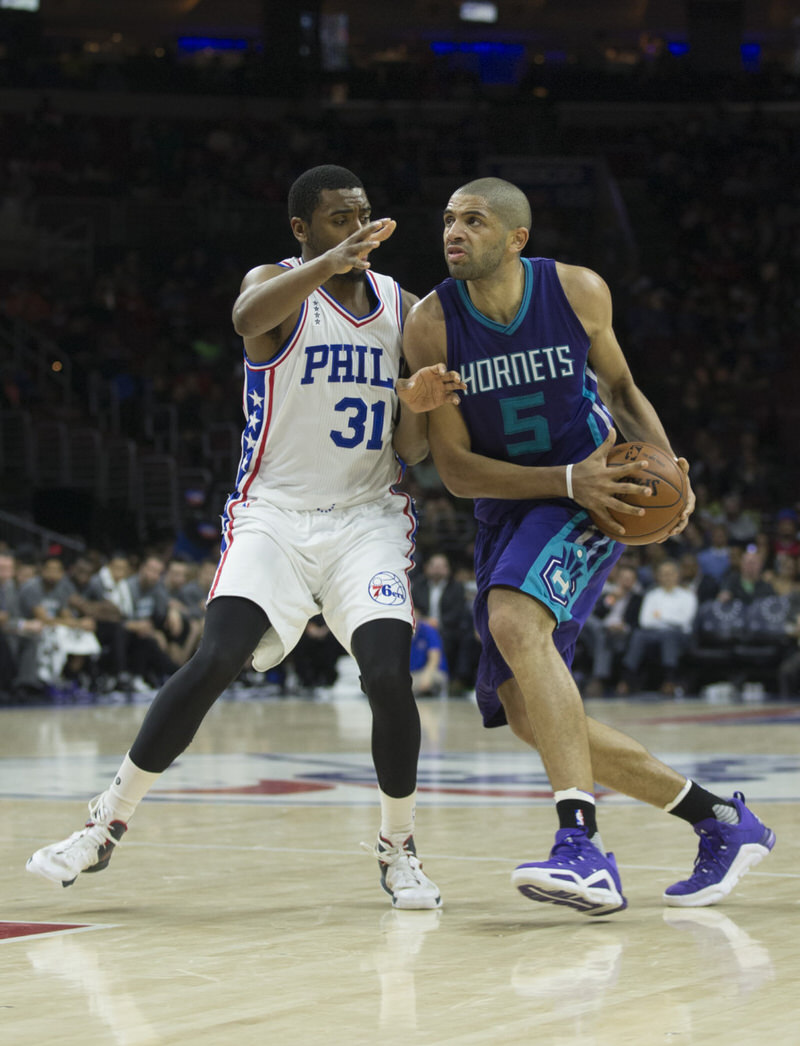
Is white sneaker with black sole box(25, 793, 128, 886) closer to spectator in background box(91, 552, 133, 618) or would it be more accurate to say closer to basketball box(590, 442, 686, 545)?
basketball box(590, 442, 686, 545)

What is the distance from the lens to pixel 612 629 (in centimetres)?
1463

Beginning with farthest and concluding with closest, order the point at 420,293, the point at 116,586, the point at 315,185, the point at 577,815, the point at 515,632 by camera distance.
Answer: the point at 420,293
the point at 116,586
the point at 315,185
the point at 515,632
the point at 577,815

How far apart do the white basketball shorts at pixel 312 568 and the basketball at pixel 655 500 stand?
65 centimetres

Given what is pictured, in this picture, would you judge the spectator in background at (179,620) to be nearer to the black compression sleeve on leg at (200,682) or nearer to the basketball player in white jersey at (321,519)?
the basketball player in white jersey at (321,519)

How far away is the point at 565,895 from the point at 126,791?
1263 millimetres

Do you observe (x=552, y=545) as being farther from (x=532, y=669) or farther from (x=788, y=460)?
(x=788, y=460)

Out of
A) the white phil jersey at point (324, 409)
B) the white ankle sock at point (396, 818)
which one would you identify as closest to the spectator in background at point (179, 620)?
the white phil jersey at point (324, 409)

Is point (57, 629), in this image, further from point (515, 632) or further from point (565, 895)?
point (565, 895)

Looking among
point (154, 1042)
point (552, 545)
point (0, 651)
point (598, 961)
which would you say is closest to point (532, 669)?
point (552, 545)

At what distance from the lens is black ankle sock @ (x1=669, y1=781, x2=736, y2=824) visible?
4137mm

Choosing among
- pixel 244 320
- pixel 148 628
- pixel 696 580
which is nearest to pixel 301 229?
pixel 244 320

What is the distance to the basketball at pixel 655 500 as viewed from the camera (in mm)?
3980

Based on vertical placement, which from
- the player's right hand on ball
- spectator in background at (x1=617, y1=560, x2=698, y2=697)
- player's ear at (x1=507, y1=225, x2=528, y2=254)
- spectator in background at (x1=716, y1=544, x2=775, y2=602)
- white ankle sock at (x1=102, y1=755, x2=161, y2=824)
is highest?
player's ear at (x1=507, y1=225, x2=528, y2=254)

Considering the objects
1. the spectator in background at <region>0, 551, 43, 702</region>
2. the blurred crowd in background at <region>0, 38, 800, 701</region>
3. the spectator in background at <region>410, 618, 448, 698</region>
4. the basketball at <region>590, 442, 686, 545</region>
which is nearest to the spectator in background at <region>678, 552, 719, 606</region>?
the blurred crowd in background at <region>0, 38, 800, 701</region>
